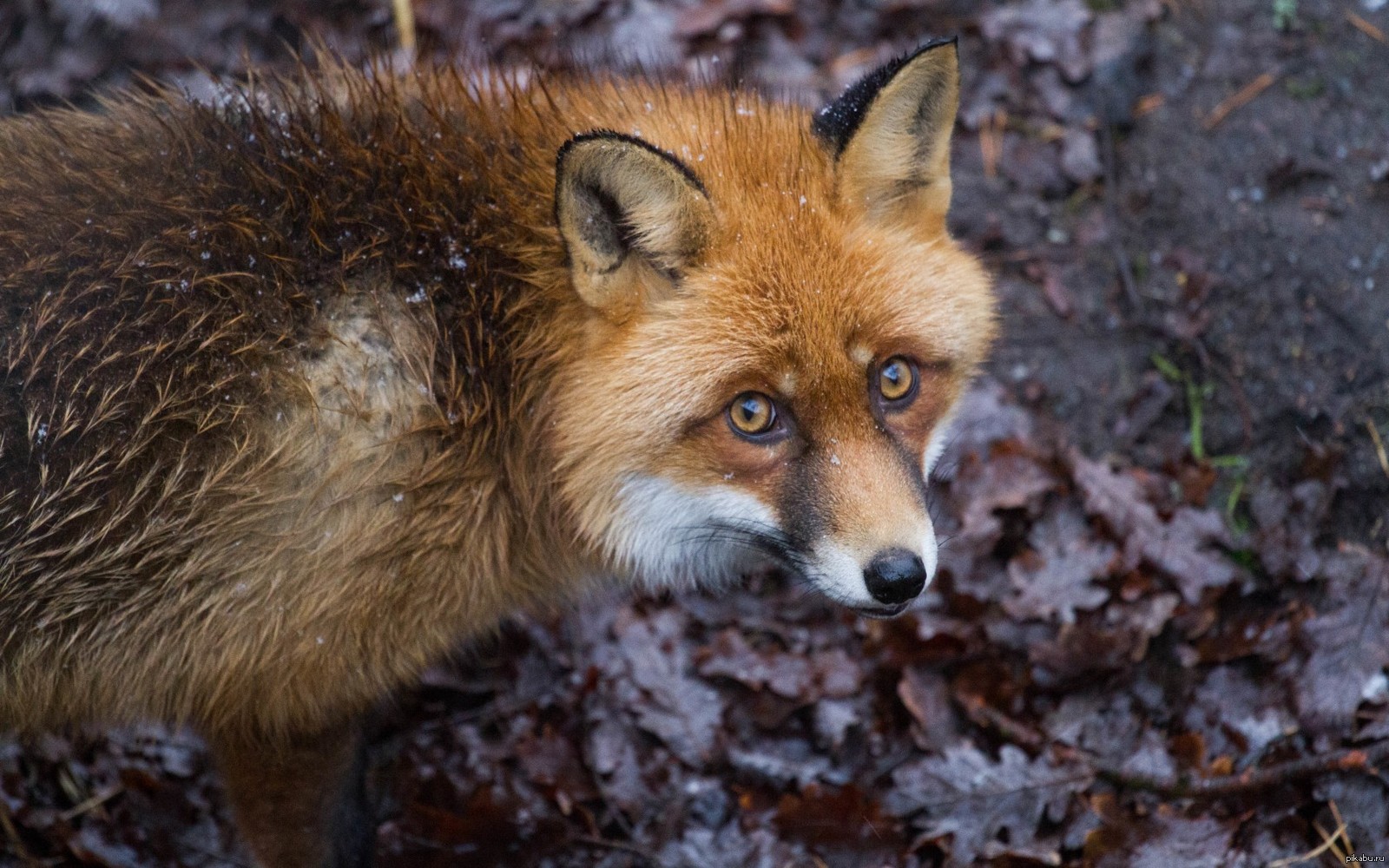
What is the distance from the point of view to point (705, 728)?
13.8 ft

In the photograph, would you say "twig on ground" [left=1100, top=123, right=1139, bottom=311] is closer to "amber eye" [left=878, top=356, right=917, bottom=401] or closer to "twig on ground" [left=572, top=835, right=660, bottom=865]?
"amber eye" [left=878, top=356, right=917, bottom=401]

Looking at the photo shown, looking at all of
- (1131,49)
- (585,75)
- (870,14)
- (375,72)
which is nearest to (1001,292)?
(1131,49)

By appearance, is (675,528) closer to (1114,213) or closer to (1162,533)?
(1162,533)

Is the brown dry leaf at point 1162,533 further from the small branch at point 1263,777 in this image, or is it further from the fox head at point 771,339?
the fox head at point 771,339

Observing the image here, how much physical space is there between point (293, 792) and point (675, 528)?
1.52m

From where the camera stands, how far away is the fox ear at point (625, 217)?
270cm

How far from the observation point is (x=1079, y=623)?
4199mm

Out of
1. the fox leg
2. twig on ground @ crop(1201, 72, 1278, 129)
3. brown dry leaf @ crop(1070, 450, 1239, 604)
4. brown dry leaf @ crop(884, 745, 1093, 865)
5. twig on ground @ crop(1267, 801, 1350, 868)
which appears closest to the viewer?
the fox leg

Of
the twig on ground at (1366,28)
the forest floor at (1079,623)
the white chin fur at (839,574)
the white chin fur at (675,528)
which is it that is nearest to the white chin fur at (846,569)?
the white chin fur at (839,574)

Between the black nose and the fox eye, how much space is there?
0.54 metres

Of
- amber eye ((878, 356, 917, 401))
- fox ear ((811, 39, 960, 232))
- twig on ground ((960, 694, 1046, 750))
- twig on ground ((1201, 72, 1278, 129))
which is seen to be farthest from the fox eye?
twig on ground ((1201, 72, 1278, 129))

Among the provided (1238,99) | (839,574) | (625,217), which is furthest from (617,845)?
(1238,99)

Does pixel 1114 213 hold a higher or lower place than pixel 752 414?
lower

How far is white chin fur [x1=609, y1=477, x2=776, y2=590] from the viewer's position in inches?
122
